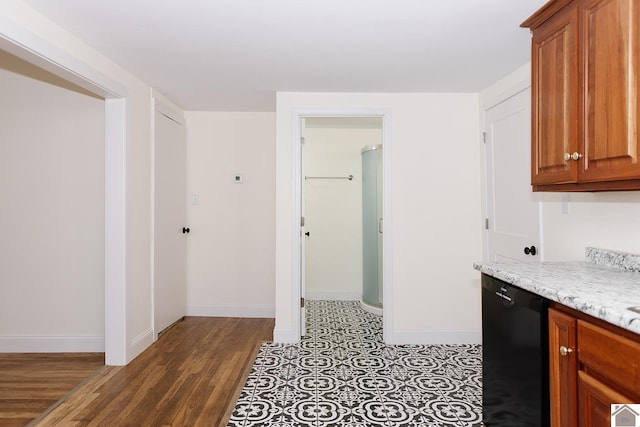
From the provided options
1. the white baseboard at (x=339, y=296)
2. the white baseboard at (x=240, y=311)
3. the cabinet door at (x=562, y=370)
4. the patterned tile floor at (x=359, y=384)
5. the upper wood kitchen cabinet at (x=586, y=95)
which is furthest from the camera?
the white baseboard at (x=339, y=296)

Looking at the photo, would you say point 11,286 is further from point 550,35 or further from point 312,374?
point 550,35

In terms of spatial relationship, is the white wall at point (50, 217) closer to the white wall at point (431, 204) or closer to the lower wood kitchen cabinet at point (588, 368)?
the white wall at point (431, 204)

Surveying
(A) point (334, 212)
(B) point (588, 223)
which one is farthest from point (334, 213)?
(B) point (588, 223)

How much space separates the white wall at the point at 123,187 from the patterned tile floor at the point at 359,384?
1.05 metres

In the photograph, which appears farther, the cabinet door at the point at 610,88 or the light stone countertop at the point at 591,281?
the cabinet door at the point at 610,88

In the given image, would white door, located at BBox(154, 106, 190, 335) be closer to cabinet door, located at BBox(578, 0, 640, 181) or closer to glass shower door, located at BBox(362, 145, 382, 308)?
glass shower door, located at BBox(362, 145, 382, 308)

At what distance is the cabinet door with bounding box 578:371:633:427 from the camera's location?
3.62 feet

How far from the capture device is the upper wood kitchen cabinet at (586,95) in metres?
1.37

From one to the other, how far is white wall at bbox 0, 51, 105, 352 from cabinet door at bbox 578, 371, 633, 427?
3.26 metres

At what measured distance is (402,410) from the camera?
7.11 feet

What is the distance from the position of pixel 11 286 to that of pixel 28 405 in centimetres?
130

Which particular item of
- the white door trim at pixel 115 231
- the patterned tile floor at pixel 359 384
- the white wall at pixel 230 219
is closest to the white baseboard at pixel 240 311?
the white wall at pixel 230 219

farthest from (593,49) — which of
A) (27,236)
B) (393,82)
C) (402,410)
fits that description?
(27,236)

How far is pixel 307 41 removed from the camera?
2.34 m
